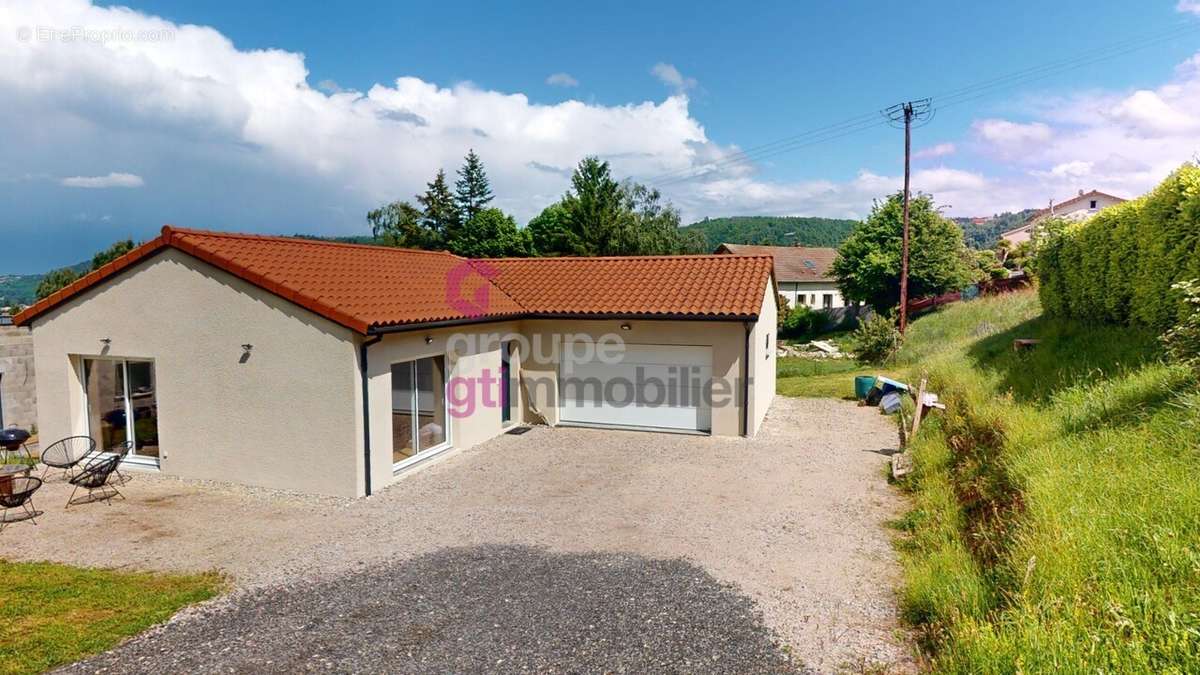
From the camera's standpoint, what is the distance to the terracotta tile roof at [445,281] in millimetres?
10797

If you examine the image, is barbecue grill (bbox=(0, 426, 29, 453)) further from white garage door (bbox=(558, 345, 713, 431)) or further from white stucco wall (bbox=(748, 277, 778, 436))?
white stucco wall (bbox=(748, 277, 778, 436))

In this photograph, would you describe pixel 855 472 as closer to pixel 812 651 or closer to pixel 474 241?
pixel 812 651

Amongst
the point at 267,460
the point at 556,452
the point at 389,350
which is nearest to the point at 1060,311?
the point at 556,452

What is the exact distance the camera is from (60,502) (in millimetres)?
10156

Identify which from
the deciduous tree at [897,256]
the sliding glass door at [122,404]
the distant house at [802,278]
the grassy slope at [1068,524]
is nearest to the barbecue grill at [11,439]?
the sliding glass door at [122,404]

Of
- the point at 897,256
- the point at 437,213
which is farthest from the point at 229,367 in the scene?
the point at 437,213

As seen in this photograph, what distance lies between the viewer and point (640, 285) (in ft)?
53.3

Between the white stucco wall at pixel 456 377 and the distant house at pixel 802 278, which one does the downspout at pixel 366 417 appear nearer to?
the white stucco wall at pixel 456 377

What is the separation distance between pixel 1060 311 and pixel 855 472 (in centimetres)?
854

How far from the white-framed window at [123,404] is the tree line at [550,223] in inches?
1478

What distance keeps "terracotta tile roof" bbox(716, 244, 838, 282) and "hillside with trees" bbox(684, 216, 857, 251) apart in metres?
37.7

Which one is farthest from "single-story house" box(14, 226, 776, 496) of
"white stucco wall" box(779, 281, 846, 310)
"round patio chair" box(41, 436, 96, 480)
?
"white stucco wall" box(779, 281, 846, 310)

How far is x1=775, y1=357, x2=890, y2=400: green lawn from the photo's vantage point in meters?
21.5

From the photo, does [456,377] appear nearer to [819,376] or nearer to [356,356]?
[356,356]
